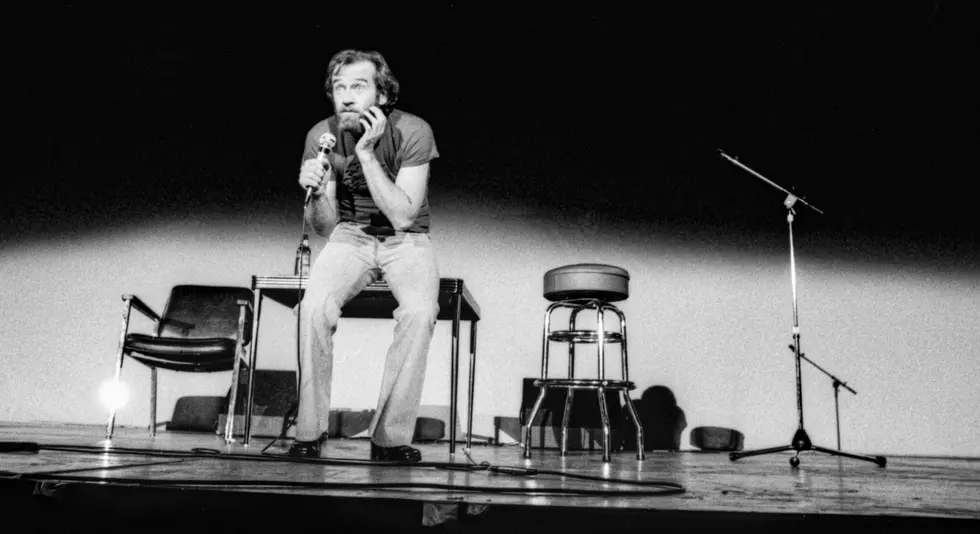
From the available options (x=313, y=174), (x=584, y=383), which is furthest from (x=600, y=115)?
(x=313, y=174)

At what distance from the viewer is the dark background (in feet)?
14.1

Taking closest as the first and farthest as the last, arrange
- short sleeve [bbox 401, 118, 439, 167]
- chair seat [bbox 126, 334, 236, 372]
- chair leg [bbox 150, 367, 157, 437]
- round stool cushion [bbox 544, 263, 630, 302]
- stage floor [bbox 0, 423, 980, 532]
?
stage floor [bbox 0, 423, 980, 532]
short sleeve [bbox 401, 118, 439, 167]
round stool cushion [bbox 544, 263, 630, 302]
chair seat [bbox 126, 334, 236, 372]
chair leg [bbox 150, 367, 157, 437]

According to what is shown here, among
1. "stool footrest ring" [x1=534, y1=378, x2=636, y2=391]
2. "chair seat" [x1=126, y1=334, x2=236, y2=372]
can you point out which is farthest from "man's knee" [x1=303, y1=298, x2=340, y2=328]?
"chair seat" [x1=126, y1=334, x2=236, y2=372]

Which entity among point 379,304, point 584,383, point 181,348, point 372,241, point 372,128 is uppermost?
point 372,128

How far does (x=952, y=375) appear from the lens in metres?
4.14

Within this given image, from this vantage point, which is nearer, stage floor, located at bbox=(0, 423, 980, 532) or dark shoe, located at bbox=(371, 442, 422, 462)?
stage floor, located at bbox=(0, 423, 980, 532)

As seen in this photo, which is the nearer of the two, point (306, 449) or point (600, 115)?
point (306, 449)

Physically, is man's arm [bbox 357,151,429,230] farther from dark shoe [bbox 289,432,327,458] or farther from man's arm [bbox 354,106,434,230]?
dark shoe [bbox 289,432,327,458]

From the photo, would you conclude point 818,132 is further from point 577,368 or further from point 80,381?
point 80,381

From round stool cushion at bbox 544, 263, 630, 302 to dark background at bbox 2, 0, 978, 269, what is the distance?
4.16 feet

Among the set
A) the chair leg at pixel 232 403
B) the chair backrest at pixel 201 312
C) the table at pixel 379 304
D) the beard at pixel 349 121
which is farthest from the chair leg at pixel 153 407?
the beard at pixel 349 121

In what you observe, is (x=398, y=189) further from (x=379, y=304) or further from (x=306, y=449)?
(x=379, y=304)

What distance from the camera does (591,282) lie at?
299cm

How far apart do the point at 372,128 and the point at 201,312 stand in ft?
7.55
